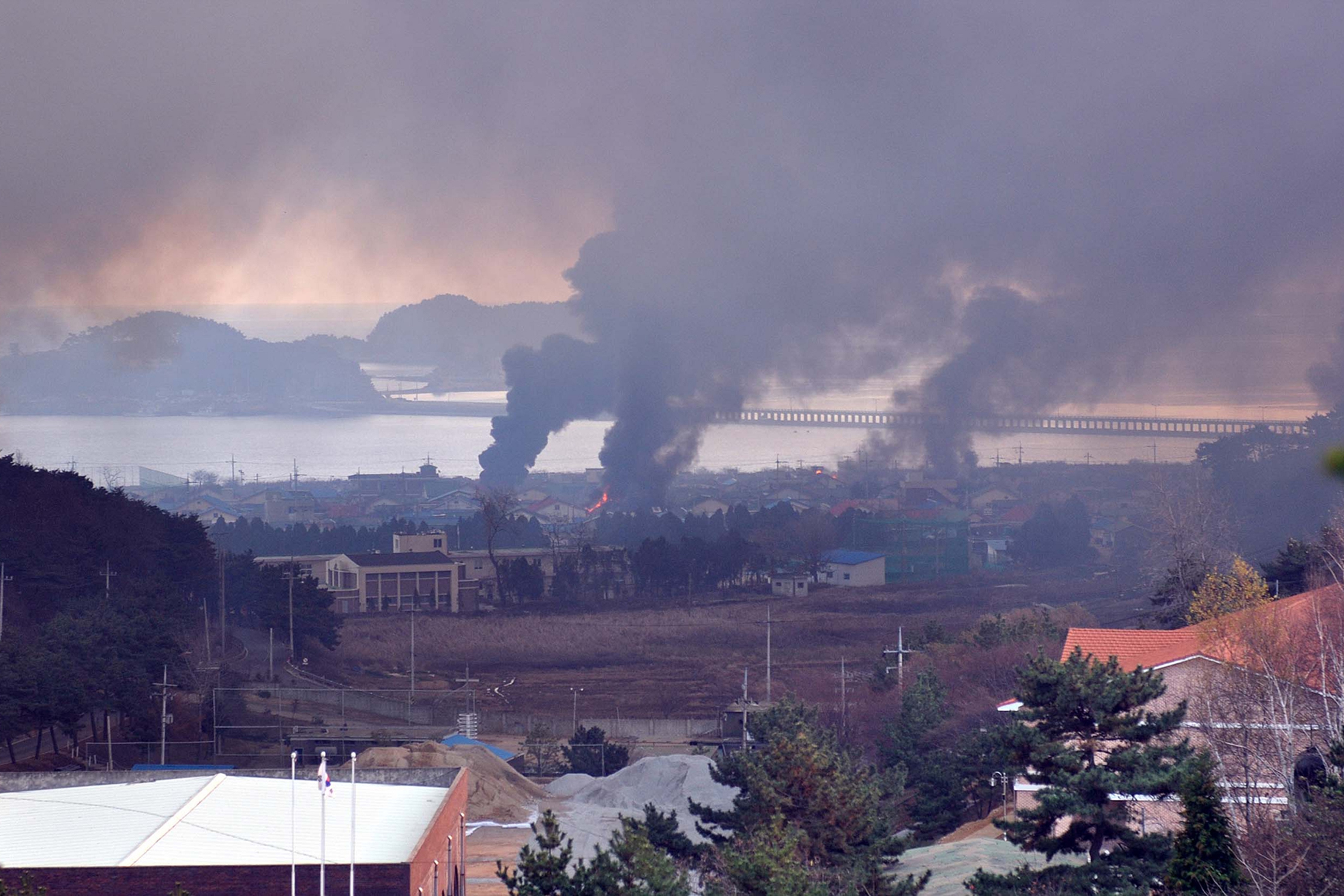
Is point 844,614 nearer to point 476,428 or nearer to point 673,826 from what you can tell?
point 673,826

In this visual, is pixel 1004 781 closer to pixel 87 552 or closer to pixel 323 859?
pixel 323 859

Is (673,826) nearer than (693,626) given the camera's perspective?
Yes

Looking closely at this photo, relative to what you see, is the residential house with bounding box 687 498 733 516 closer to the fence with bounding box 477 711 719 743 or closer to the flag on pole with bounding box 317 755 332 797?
the fence with bounding box 477 711 719 743

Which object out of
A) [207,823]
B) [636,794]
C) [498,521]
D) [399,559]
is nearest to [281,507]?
[498,521]

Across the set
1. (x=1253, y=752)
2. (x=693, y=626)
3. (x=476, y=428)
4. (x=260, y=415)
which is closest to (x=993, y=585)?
(x=693, y=626)

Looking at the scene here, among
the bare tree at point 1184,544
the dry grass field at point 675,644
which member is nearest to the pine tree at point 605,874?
the dry grass field at point 675,644

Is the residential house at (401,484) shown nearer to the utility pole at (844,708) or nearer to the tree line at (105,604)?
the tree line at (105,604)
